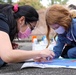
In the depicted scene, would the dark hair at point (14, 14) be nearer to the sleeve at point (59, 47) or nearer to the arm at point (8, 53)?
the arm at point (8, 53)

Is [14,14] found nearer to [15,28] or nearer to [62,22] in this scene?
[15,28]

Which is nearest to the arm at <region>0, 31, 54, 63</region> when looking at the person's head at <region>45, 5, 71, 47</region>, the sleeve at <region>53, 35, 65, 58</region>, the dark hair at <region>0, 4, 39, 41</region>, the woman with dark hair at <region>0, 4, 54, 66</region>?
the woman with dark hair at <region>0, 4, 54, 66</region>

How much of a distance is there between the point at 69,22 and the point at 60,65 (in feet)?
1.58

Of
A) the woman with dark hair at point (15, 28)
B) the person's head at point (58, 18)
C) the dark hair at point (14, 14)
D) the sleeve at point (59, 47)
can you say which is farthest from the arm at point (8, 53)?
the sleeve at point (59, 47)

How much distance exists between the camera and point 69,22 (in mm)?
2078

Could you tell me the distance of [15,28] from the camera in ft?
6.08

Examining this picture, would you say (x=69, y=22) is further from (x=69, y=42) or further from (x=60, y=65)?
(x=60, y=65)

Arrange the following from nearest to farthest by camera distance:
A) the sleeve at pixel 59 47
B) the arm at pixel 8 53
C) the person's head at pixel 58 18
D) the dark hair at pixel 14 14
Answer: the arm at pixel 8 53
the dark hair at pixel 14 14
the person's head at pixel 58 18
the sleeve at pixel 59 47

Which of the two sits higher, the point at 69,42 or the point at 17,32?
the point at 17,32

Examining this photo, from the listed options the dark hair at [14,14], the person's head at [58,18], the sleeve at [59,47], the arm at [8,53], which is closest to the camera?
the arm at [8,53]

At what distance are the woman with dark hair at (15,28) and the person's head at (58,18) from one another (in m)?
0.18

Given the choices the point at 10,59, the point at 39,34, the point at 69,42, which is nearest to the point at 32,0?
the point at 39,34

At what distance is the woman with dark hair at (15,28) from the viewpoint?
1575mm

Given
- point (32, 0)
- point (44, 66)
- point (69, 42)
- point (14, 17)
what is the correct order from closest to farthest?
point (44, 66) < point (14, 17) < point (69, 42) < point (32, 0)
